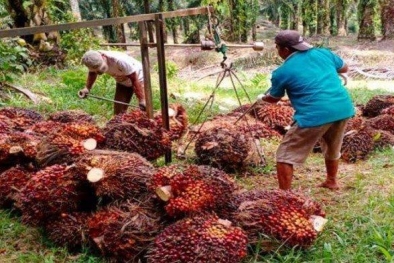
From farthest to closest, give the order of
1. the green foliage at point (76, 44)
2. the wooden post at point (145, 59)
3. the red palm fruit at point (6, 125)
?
the green foliage at point (76, 44)
the red palm fruit at point (6, 125)
the wooden post at point (145, 59)

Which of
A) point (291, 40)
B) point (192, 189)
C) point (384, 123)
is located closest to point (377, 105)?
point (384, 123)

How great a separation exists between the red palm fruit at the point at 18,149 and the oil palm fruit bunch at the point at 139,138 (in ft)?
2.35

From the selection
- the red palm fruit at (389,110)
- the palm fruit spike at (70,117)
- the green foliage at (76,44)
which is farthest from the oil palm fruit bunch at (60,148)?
the green foliage at (76,44)

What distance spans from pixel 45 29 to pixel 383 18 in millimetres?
12912

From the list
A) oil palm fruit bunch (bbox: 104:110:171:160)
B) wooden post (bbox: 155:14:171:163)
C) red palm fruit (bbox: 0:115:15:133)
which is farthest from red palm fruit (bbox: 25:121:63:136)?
wooden post (bbox: 155:14:171:163)

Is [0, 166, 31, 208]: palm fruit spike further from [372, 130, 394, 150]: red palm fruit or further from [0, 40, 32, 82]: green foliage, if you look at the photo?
[0, 40, 32, 82]: green foliage

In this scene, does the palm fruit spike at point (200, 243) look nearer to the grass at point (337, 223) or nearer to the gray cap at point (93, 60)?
the grass at point (337, 223)

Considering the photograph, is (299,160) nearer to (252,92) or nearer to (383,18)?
(252,92)

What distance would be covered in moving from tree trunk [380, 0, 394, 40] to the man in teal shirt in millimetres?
11411

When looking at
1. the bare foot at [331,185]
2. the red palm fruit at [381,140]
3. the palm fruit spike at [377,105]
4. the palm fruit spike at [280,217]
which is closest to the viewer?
the palm fruit spike at [280,217]

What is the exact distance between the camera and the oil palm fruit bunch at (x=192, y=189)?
2.84 meters

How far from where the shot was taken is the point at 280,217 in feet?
9.33

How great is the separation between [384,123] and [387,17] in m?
9.78

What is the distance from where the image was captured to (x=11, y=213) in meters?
3.76
